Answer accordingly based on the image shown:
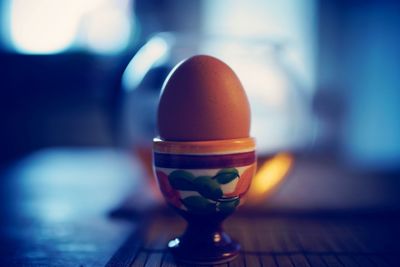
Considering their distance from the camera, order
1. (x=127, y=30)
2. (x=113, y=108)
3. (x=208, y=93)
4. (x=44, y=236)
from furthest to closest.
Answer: (x=127, y=30), (x=113, y=108), (x=44, y=236), (x=208, y=93)

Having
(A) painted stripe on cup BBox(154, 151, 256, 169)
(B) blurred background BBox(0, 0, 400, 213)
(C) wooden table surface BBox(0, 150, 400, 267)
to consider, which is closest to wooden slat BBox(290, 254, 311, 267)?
(C) wooden table surface BBox(0, 150, 400, 267)

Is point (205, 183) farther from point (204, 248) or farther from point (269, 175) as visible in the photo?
point (269, 175)

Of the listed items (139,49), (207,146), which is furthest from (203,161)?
(139,49)

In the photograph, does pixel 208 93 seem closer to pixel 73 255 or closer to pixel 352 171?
pixel 73 255

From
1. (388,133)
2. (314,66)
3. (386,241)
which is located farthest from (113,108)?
(388,133)

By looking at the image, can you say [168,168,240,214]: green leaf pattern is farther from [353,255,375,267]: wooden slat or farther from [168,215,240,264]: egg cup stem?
[353,255,375,267]: wooden slat
